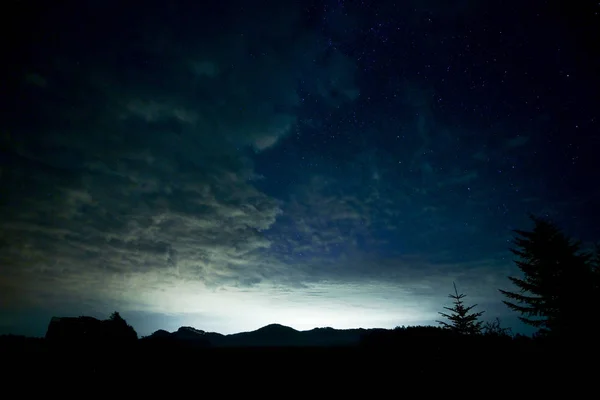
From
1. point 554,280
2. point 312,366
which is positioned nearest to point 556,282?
point 554,280

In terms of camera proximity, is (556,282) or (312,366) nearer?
(312,366)

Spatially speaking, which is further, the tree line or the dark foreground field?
the tree line

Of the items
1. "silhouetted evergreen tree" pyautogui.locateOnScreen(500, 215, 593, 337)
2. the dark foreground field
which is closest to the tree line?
"silhouetted evergreen tree" pyautogui.locateOnScreen(500, 215, 593, 337)

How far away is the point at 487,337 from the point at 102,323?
18945 mm

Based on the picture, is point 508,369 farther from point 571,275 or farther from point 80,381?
point 571,275

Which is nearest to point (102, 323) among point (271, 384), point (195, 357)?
point (195, 357)

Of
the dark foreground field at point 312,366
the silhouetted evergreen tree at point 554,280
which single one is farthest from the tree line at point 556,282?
the dark foreground field at point 312,366

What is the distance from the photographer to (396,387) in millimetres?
4594

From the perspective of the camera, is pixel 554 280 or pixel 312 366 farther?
pixel 554 280

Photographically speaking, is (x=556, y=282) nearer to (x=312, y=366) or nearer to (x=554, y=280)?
(x=554, y=280)

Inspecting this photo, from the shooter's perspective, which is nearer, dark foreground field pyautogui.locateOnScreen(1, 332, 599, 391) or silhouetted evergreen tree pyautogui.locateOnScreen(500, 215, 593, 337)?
dark foreground field pyautogui.locateOnScreen(1, 332, 599, 391)

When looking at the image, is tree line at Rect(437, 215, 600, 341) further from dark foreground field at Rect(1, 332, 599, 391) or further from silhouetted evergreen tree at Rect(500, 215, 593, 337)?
dark foreground field at Rect(1, 332, 599, 391)

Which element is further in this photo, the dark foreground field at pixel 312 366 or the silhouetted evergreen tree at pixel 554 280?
the silhouetted evergreen tree at pixel 554 280

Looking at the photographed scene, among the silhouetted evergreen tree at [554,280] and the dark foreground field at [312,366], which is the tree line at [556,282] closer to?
the silhouetted evergreen tree at [554,280]
